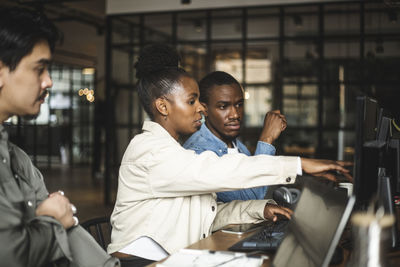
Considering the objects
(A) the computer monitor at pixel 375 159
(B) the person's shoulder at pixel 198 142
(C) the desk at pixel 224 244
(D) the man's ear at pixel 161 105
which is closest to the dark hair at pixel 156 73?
(D) the man's ear at pixel 161 105

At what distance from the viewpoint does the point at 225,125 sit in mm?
2580

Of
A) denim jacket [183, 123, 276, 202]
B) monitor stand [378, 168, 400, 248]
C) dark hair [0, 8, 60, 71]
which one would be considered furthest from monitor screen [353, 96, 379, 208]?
denim jacket [183, 123, 276, 202]

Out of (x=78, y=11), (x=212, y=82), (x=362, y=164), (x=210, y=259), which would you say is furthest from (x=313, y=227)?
(x=78, y=11)

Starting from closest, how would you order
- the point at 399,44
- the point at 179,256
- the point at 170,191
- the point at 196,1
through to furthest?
the point at 179,256 < the point at 170,191 < the point at 399,44 < the point at 196,1

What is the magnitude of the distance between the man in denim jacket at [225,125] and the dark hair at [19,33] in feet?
4.03

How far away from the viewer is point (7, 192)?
1.28m

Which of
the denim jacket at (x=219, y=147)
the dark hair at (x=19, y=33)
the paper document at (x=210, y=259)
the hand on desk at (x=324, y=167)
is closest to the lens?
the dark hair at (x=19, y=33)

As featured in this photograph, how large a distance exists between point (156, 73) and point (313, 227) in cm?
110

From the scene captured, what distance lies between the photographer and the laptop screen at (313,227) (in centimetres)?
120

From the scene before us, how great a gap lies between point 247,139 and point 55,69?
37.1 feet

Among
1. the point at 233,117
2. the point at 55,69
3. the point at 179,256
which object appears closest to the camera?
the point at 179,256

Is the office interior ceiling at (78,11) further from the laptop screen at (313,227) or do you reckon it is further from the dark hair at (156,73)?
the laptop screen at (313,227)

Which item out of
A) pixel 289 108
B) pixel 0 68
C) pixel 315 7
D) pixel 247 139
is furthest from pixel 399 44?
pixel 0 68

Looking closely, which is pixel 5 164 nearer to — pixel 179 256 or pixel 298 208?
pixel 179 256
